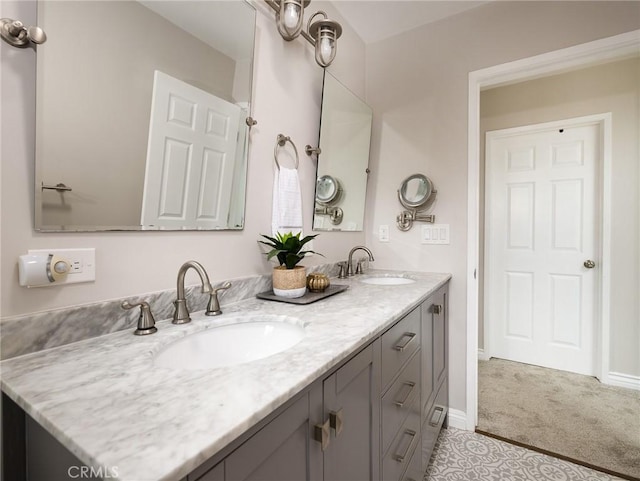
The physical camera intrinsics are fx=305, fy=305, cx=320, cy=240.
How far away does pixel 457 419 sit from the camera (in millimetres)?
1896

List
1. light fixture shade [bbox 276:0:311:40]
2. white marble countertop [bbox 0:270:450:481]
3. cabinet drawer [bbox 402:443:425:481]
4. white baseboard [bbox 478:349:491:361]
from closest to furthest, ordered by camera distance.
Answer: white marble countertop [bbox 0:270:450:481]
cabinet drawer [bbox 402:443:425:481]
light fixture shade [bbox 276:0:311:40]
white baseboard [bbox 478:349:491:361]

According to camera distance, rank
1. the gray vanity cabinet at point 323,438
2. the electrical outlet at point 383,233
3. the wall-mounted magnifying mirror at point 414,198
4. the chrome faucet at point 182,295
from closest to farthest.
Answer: the gray vanity cabinet at point 323,438 < the chrome faucet at point 182,295 < the wall-mounted magnifying mirror at point 414,198 < the electrical outlet at point 383,233

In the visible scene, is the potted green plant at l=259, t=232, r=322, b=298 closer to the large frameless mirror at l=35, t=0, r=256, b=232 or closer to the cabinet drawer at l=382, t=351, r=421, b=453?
the large frameless mirror at l=35, t=0, r=256, b=232

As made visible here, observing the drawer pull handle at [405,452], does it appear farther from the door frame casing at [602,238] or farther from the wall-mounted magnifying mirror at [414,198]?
the door frame casing at [602,238]

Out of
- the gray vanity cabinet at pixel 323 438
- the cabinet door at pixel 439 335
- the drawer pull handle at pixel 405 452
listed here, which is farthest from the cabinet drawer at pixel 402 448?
the cabinet door at pixel 439 335

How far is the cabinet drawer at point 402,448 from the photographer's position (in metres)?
1.00

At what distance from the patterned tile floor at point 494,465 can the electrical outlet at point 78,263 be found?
1670mm

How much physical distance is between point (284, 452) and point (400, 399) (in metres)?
0.69

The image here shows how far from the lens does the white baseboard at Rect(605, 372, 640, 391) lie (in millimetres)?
2244

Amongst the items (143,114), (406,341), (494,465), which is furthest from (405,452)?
(143,114)

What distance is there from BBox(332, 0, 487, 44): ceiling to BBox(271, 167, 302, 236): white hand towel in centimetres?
124

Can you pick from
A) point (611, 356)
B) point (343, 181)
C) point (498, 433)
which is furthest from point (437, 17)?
point (611, 356)

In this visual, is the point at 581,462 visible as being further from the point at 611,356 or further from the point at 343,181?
the point at 343,181

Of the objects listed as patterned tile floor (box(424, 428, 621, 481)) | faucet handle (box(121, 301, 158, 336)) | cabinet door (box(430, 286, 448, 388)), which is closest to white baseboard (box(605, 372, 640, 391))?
patterned tile floor (box(424, 428, 621, 481))
